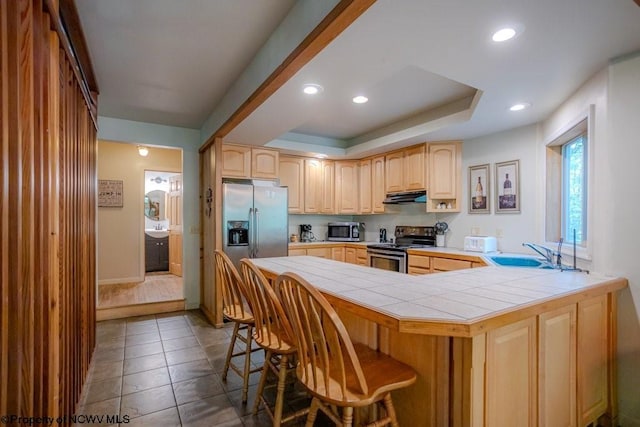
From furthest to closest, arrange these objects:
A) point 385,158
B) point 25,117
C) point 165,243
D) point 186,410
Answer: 1. point 165,243
2. point 385,158
3. point 186,410
4. point 25,117

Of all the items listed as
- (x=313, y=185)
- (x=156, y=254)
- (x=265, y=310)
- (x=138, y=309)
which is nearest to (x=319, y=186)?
(x=313, y=185)

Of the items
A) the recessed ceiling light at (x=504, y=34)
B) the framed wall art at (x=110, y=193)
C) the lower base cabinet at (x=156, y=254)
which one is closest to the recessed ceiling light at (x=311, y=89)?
the recessed ceiling light at (x=504, y=34)

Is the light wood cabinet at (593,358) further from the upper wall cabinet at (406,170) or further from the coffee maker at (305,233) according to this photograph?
the coffee maker at (305,233)

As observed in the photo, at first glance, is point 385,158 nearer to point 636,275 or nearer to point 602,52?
point 602,52

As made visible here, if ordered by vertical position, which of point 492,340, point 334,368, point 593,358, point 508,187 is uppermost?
point 508,187

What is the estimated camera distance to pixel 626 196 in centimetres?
198

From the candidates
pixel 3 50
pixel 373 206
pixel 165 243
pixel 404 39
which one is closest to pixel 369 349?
pixel 404 39

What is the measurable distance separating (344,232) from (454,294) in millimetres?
3774

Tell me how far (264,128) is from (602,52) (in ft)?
8.93

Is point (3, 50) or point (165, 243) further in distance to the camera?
point (165, 243)

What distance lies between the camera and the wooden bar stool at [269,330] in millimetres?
1731

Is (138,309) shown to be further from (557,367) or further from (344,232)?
(557,367)

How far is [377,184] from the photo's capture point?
4914 mm

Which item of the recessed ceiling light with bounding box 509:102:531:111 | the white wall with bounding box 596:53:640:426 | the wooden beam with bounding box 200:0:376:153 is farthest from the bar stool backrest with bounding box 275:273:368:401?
the recessed ceiling light with bounding box 509:102:531:111
